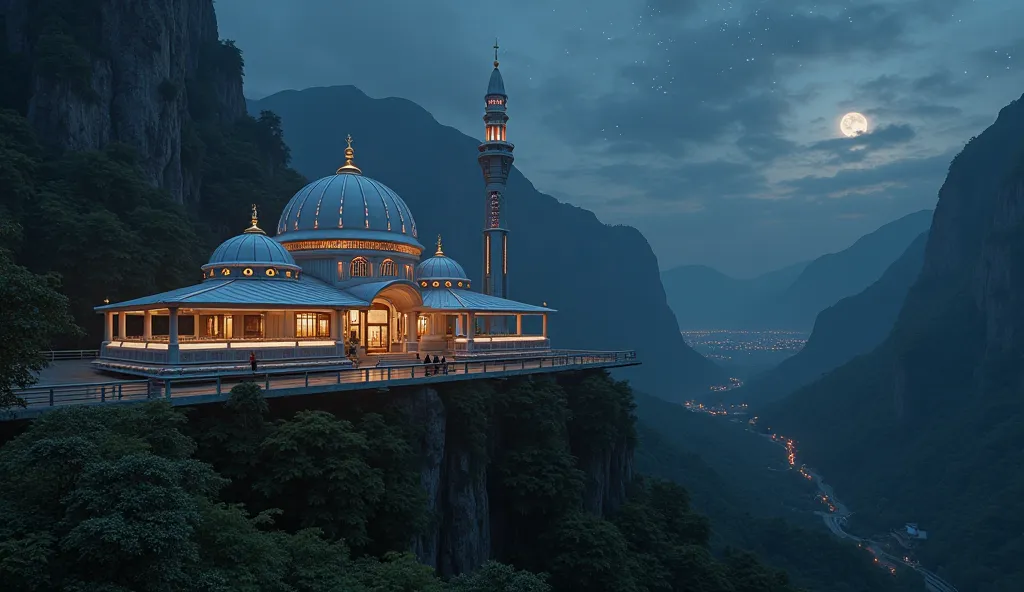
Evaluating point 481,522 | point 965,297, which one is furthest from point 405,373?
point 965,297

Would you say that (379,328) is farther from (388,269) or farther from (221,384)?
(221,384)

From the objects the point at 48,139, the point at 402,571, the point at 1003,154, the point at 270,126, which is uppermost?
the point at 1003,154

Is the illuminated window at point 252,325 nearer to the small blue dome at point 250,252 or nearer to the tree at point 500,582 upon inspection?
the small blue dome at point 250,252

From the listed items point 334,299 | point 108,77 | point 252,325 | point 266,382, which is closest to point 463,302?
point 334,299

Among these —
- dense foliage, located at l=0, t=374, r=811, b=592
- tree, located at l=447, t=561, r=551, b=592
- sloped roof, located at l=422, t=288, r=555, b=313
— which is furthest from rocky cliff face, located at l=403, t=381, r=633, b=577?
sloped roof, located at l=422, t=288, r=555, b=313

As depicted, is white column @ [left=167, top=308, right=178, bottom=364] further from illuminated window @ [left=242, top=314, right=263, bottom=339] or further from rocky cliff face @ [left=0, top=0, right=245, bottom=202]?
rocky cliff face @ [left=0, top=0, right=245, bottom=202]

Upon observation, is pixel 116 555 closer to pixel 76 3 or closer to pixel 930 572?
pixel 76 3

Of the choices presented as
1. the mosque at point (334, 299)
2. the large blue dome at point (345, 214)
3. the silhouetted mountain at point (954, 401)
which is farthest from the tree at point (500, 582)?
the silhouetted mountain at point (954, 401)
